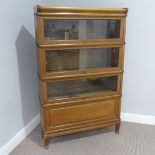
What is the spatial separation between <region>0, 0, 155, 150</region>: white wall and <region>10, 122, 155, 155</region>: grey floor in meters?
0.21

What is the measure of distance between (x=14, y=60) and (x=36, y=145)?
0.91 meters

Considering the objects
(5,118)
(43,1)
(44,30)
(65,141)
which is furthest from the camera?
(43,1)

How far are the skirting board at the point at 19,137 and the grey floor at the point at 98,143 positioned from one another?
0.04 m

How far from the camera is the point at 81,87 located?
6.87 ft

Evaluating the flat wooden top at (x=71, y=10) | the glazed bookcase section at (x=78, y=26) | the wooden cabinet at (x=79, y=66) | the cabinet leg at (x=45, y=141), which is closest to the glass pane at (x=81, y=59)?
the wooden cabinet at (x=79, y=66)

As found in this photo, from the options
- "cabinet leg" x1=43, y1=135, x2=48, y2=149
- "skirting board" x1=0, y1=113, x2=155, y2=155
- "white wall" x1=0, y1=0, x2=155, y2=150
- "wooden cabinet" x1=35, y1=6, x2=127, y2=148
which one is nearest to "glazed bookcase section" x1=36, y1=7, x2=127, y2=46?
"wooden cabinet" x1=35, y1=6, x2=127, y2=148

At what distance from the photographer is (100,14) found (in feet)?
6.03

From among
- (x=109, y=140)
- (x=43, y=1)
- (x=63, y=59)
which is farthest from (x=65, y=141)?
(x=43, y=1)

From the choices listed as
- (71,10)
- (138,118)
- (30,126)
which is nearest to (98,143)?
(138,118)

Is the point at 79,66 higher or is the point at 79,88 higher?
the point at 79,66

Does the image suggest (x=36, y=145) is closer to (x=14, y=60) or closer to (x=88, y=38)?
(x=14, y=60)

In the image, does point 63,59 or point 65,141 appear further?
point 65,141

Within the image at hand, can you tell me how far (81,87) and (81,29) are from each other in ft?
1.95

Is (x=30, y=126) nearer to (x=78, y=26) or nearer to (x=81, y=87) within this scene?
(x=81, y=87)
